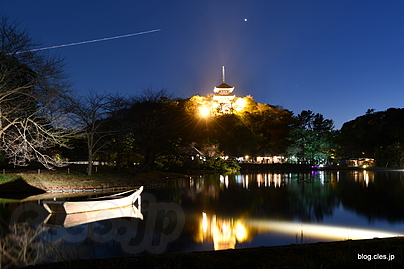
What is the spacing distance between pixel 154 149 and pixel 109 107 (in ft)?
15.4

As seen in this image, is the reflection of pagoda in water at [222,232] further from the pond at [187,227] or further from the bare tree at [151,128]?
the bare tree at [151,128]

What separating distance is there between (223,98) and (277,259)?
5949cm

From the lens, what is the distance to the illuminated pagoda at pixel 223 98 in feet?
202

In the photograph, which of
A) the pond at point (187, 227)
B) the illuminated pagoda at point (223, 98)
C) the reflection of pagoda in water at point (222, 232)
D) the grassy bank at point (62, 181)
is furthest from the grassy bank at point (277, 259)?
the illuminated pagoda at point (223, 98)

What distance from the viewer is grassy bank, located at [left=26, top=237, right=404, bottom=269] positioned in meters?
4.69

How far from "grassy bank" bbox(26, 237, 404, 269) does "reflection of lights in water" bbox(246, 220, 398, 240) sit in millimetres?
2776

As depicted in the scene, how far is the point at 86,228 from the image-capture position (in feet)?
29.9

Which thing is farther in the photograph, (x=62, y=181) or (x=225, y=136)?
(x=225, y=136)

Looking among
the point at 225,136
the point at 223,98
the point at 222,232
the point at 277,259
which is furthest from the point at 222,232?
the point at 223,98

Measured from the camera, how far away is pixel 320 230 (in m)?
8.98

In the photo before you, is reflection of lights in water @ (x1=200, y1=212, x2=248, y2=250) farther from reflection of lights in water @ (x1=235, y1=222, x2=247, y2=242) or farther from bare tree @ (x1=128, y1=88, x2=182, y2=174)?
bare tree @ (x1=128, y1=88, x2=182, y2=174)

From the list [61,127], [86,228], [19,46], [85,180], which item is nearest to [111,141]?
[85,180]

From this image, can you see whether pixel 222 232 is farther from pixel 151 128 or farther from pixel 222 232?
pixel 151 128

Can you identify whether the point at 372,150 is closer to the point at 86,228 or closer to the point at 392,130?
the point at 392,130
